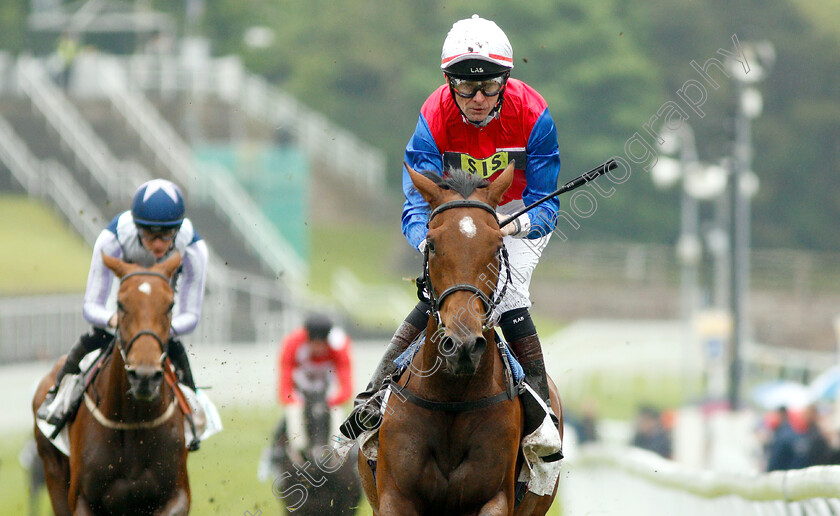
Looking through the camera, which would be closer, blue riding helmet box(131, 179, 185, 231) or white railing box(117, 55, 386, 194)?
blue riding helmet box(131, 179, 185, 231)

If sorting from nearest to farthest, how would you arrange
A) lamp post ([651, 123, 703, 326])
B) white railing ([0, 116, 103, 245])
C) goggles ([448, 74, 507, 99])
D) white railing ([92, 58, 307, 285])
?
goggles ([448, 74, 507, 99]) < lamp post ([651, 123, 703, 326]) < white railing ([0, 116, 103, 245]) < white railing ([92, 58, 307, 285])

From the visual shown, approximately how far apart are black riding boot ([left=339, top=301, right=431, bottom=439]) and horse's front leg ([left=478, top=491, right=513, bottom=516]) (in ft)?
2.38

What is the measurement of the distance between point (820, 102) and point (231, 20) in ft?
75.5

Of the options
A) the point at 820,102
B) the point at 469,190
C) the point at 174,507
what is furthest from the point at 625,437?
the point at 820,102

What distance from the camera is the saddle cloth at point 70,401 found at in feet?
24.8

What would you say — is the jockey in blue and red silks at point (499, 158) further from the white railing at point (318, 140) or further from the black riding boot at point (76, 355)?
the white railing at point (318, 140)

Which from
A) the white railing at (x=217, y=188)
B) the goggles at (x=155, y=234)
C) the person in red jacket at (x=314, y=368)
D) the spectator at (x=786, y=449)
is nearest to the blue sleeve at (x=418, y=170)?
the goggles at (x=155, y=234)

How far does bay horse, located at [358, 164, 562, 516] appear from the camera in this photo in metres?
5.32

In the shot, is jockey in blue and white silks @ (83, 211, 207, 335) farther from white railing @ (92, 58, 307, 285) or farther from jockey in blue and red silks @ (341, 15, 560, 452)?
white railing @ (92, 58, 307, 285)

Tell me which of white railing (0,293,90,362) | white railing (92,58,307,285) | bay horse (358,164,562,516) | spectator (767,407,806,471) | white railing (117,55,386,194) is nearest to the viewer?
bay horse (358,164,562,516)

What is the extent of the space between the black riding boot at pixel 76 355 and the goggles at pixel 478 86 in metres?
3.31

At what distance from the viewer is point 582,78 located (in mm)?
42625

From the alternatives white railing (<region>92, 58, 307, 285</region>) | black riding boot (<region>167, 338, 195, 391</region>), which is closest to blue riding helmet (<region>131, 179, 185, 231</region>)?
black riding boot (<region>167, 338, 195, 391</region>)

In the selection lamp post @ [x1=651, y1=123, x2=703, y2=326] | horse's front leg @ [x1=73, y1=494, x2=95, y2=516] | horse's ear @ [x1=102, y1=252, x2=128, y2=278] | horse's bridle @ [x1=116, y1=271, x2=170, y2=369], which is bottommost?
horse's front leg @ [x1=73, y1=494, x2=95, y2=516]
